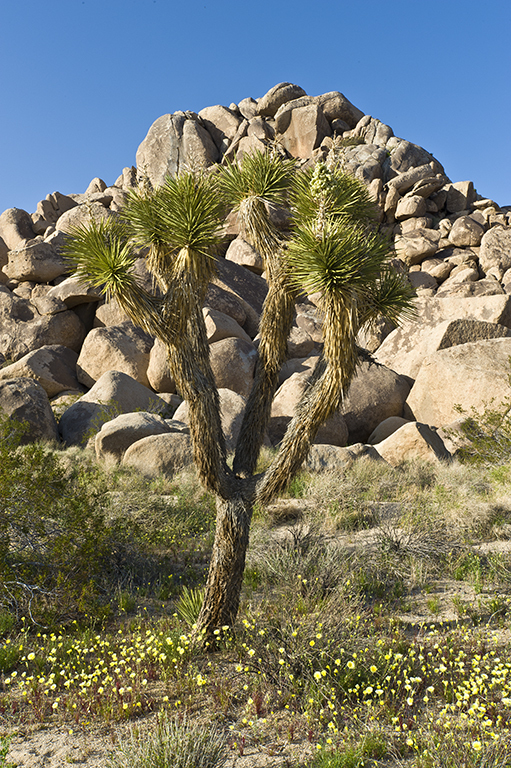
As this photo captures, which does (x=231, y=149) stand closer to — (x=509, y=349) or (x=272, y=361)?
(x=509, y=349)

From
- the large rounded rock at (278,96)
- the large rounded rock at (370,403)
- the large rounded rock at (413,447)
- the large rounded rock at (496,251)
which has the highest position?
the large rounded rock at (278,96)

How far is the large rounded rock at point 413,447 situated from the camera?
38.3 feet

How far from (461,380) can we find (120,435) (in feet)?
29.6

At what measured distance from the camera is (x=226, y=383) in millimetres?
17500

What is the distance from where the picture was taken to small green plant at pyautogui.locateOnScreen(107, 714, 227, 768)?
10.4 feet

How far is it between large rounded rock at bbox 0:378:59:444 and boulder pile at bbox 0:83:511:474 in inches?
1.6

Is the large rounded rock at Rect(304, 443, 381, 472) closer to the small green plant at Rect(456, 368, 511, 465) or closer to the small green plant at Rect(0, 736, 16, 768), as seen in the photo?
the small green plant at Rect(456, 368, 511, 465)

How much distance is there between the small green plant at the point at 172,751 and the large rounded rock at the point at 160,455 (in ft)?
24.4

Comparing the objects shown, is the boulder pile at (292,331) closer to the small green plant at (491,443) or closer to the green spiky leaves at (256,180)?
the green spiky leaves at (256,180)

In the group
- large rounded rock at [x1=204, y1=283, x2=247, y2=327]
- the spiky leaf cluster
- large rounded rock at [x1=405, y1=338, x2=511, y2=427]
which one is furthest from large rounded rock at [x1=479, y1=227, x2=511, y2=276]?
the spiky leaf cluster

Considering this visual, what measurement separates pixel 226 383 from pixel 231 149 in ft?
77.5

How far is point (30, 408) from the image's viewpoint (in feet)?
47.1

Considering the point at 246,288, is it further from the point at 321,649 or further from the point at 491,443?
the point at 321,649

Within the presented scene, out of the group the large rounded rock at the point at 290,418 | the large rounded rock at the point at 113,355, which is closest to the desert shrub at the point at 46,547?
the large rounded rock at the point at 290,418
